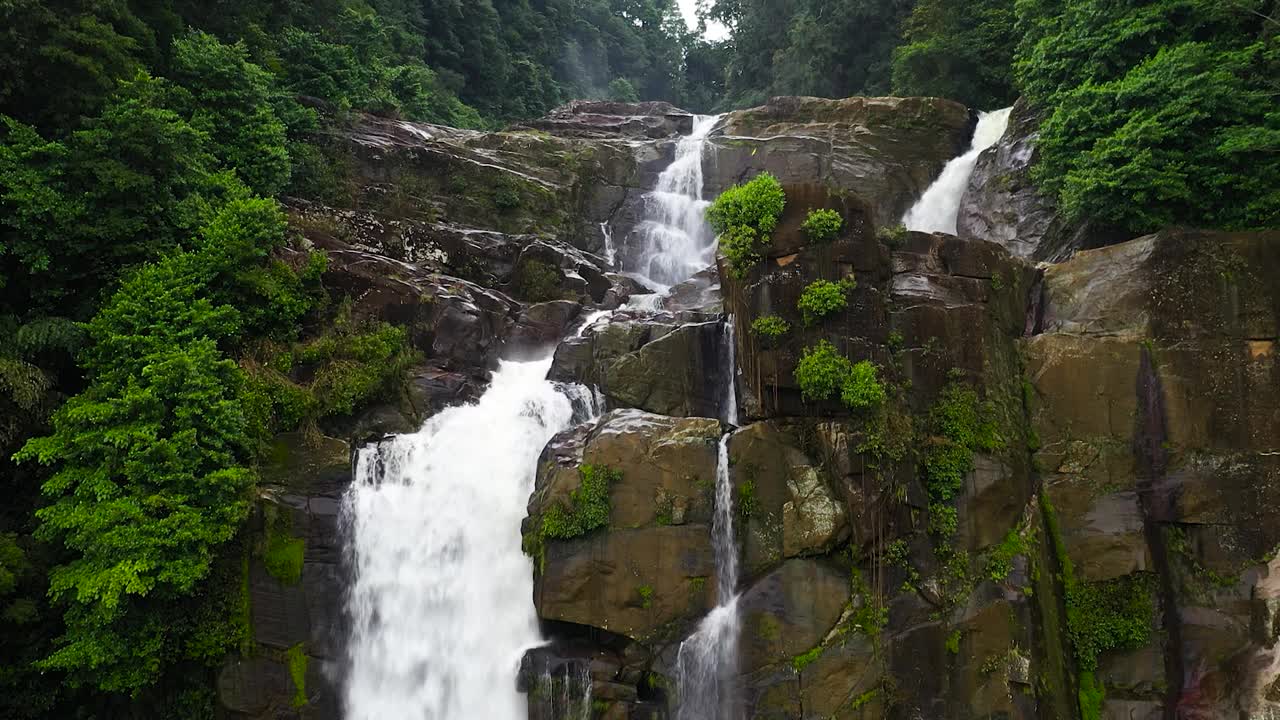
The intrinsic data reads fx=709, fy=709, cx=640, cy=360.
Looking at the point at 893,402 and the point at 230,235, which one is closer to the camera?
the point at 893,402

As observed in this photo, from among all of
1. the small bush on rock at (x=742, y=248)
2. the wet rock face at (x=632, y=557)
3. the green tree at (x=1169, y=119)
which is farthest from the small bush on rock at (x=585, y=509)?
the green tree at (x=1169, y=119)

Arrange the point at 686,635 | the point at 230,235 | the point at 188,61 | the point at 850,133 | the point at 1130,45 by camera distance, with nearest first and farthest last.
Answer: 1. the point at 686,635
2. the point at 230,235
3. the point at 1130,45
4. the point at 188,61
5. the point at 850,133

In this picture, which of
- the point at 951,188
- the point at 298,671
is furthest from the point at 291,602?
the point at 951,188

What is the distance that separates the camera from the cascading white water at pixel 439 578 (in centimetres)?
1112

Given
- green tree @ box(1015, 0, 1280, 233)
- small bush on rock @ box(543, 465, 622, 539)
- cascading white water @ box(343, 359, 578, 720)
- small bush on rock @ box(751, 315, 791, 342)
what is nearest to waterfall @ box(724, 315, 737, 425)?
small bush on rock @ box(751, 315, 791, 342)

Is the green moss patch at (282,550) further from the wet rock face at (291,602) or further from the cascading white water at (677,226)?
the cascading white water at (677,226)

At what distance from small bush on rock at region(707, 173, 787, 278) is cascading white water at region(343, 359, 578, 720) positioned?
5099mm

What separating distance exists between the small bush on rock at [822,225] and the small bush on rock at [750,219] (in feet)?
1.74

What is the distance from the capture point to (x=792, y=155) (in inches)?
936

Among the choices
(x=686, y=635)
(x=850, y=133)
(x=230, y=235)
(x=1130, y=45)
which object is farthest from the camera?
(x=850, y=133)

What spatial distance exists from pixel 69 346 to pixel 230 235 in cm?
312

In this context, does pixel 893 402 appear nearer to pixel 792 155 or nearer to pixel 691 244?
pixel 691 244

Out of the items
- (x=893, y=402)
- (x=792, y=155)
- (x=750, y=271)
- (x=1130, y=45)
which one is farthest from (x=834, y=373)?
(x=792, y=155)

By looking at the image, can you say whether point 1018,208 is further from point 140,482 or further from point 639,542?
point 140,482
